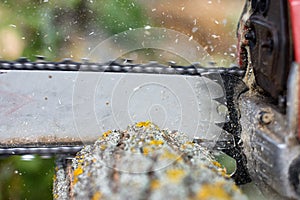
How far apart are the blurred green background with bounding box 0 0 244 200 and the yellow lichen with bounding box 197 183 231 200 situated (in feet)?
5.29

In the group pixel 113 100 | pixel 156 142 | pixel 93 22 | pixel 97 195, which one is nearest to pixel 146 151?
pixel 156 142

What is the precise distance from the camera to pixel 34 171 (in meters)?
2.32

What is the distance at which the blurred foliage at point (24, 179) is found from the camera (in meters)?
2.33

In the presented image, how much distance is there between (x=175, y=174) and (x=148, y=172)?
0.08 m

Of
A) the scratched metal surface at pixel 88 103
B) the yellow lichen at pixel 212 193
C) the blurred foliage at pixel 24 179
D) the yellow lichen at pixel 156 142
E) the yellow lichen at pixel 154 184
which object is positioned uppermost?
the yellow lichen at pixel 156 142

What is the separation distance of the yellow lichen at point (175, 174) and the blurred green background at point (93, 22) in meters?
1.57

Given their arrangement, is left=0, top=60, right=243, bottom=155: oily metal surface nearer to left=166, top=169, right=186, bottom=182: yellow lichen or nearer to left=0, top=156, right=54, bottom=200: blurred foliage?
left=0, top=156, right=54, bottom=200: blurred foliage

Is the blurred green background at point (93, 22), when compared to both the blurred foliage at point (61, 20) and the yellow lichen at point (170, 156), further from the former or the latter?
the yellow lichen at point (170, 156)

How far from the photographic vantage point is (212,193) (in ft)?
3.37

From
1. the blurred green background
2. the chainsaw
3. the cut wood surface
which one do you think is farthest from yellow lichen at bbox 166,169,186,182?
the blurred green background

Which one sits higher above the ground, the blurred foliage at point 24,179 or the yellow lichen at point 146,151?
the yellow lichen at point 146,151

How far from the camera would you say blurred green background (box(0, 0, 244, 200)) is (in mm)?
2760

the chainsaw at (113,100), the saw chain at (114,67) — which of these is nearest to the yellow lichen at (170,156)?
the chainsaw at (113,100)

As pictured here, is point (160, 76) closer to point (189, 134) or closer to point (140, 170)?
point (189, 134)
